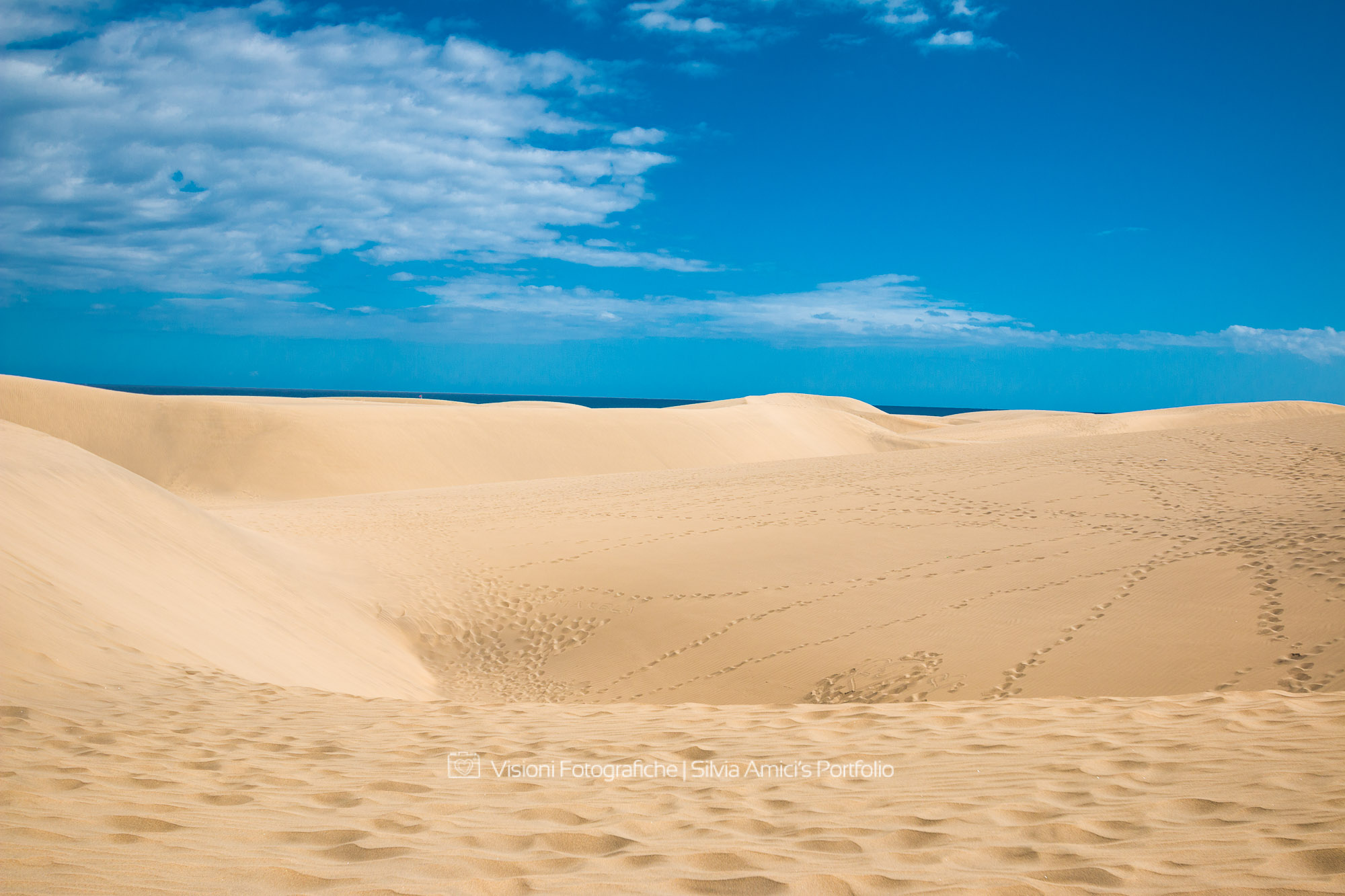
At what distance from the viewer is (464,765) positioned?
418 cm

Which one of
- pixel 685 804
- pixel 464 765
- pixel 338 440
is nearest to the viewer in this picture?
pixel 685 804

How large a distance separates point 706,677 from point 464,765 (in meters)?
4.73

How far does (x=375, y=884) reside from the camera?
2666 mm

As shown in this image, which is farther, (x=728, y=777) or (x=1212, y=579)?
(x=1212, y=579)

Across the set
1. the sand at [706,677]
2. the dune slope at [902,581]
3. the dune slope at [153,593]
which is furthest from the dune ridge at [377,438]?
the dune slope at [153,593]

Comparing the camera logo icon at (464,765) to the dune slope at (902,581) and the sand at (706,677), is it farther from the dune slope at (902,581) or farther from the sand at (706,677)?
the dune slope at (902,581)

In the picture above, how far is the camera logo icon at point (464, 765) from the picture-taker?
403 centimetres

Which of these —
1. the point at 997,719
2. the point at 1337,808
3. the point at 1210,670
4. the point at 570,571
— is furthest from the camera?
the point at 570,571

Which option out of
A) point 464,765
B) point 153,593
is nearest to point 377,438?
point 153,593

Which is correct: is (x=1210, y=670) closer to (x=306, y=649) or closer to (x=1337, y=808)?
(x=1337, y=808)

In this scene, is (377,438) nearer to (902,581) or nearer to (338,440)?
(338,440)

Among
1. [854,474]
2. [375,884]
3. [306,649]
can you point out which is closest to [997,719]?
[375,884]

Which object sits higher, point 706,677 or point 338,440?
point 338,440

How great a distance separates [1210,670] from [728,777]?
5.34 metres
